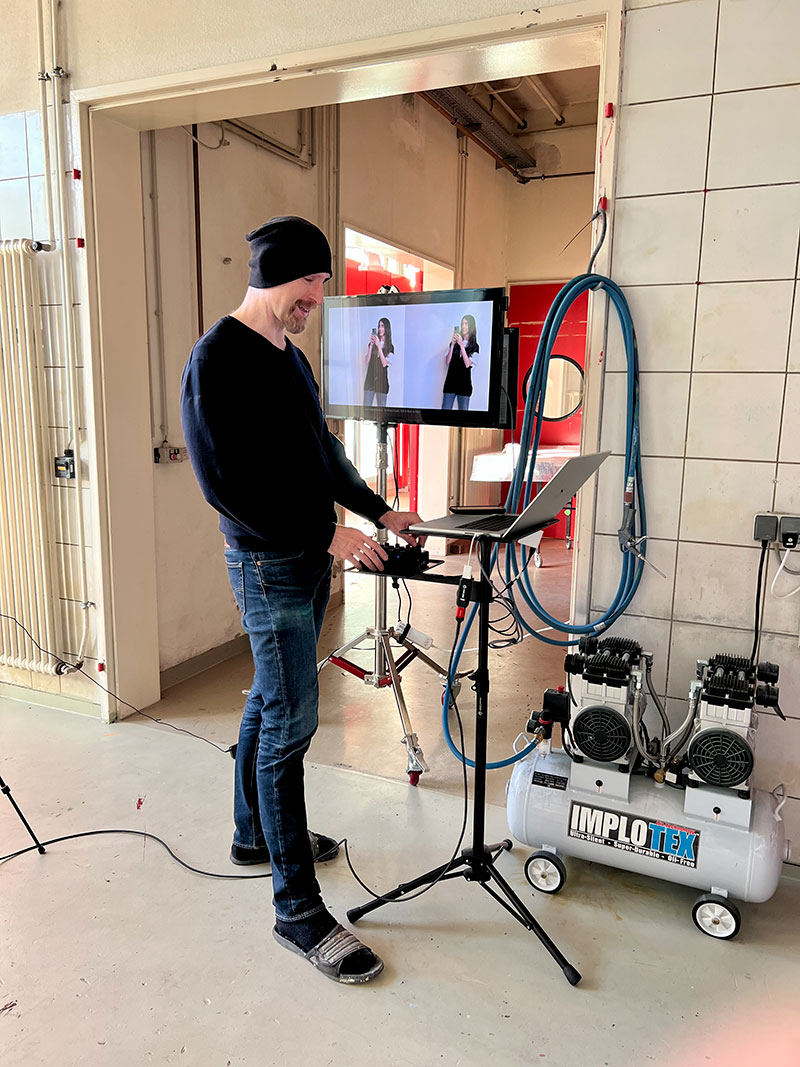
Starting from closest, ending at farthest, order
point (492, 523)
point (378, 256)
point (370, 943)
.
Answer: point (492, 523) < point (370, 943) < point (378, 256)

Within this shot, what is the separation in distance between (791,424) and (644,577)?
1.74ft

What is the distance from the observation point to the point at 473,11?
2.00m

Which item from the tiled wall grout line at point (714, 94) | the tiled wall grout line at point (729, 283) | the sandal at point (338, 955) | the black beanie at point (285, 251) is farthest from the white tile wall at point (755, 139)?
the sandal at point (338, 955)

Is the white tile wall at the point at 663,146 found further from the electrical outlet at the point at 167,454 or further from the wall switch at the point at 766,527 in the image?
the electrical outlet at the point at 167,454

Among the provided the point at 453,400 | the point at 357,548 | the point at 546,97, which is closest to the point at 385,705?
the point at 453,400

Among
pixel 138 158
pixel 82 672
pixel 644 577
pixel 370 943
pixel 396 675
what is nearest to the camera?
pixel 370 943

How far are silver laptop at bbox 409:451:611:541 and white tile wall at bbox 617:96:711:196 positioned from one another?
80 cm

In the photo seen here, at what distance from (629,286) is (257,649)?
1331mm

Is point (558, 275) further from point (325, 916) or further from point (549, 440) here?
point (325, 916)

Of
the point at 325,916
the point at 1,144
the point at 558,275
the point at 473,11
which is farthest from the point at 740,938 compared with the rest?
the point at 558,275

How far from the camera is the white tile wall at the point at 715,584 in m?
1.97

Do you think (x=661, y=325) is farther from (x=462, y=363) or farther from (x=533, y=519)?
(x=533, y=519)

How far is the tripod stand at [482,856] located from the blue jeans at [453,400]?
0.97 metres

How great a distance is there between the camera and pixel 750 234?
1866 millimetres
